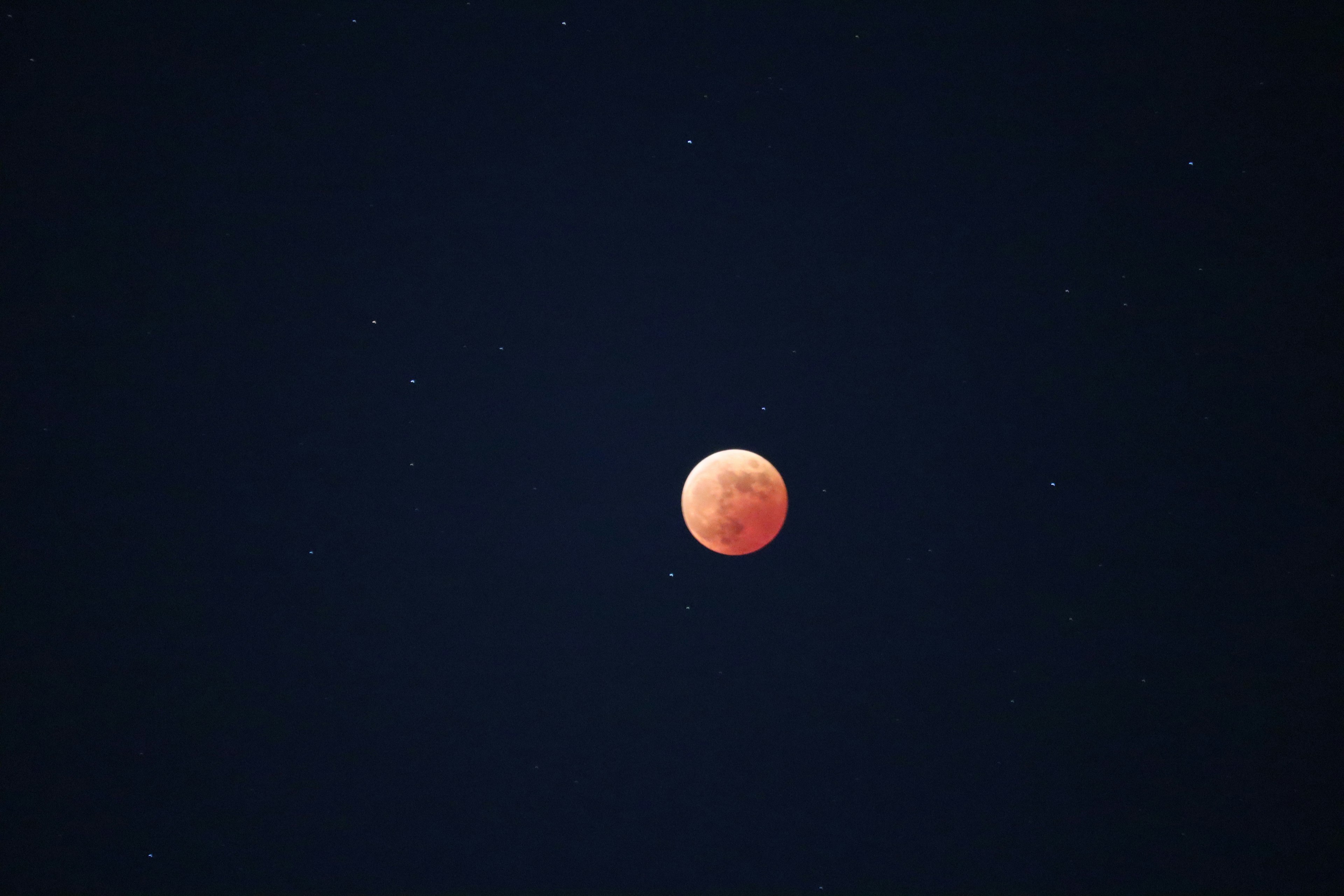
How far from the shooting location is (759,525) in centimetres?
319

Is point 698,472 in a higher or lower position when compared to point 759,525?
higher

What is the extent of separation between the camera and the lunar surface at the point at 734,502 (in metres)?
3.15

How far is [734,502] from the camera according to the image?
3.14 metres

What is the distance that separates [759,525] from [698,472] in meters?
0.47

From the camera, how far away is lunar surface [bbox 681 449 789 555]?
315 cm

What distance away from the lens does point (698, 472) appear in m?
3.28
